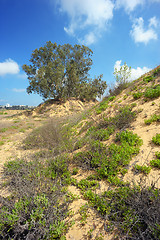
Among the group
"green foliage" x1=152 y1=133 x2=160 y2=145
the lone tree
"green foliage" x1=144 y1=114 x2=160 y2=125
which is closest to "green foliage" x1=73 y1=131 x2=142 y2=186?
"green foliage" x1=152 y1=133 x2=160 y2=145

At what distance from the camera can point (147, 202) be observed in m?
2.31

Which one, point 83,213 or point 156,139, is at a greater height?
point 156,139

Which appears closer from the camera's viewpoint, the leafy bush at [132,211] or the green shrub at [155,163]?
the leafy bush at [132,211]

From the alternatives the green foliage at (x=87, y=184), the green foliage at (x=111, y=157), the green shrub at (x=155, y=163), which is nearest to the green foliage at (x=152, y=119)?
the green foliage at (x=111, y=157)

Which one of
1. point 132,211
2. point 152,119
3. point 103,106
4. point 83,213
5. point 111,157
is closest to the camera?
point 132,211

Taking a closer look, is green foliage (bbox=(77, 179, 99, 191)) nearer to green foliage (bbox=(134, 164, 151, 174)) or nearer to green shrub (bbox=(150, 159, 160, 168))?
green foliage (bbox=(134, 164, 151, 174))

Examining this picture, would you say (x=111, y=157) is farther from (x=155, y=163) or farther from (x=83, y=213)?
(x=83, y=213)

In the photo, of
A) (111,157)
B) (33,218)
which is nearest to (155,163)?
(111,157)

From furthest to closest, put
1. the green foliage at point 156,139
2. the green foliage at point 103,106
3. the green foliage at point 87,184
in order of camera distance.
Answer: the green foliage at point 103,106 < the green foliage at point 156,139 < the green foliage at point 87,184

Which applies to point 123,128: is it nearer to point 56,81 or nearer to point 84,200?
point 84,200

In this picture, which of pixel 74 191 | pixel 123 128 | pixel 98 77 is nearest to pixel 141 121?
pixel 123 128

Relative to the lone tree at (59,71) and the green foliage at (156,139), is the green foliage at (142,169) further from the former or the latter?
the lone tree at (59,71)

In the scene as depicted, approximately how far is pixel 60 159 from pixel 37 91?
70.9 feet

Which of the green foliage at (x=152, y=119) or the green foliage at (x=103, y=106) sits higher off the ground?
the green foliage at (x=103, y=106)
